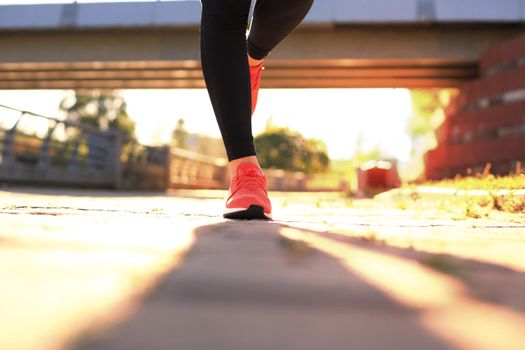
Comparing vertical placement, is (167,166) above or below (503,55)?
below

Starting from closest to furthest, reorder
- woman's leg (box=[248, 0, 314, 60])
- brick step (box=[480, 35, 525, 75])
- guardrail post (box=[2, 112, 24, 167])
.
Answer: woman's leg (box=[248, 0, 314, 60]) < guardrail post (box=[2, 112, 24, 167]) < brick step (box=[480, 35, 525, 75])

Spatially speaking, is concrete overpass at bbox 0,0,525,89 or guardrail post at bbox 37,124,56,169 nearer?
guardrail post at bbox 37,124,56,169

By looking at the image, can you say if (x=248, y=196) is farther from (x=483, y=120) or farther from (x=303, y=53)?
(x=303, y=53)

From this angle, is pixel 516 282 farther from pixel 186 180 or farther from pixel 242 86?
pixel 186 180

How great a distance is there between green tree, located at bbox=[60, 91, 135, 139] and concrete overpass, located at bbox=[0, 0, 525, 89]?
73.3 feet

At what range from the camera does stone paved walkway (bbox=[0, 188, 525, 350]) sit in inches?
18.3

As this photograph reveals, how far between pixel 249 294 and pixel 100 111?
42.4 metres

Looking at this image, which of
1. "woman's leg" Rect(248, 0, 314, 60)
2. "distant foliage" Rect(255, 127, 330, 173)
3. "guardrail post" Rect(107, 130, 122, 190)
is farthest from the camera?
"distant foliage" Rect(255, 127, 330, 173)

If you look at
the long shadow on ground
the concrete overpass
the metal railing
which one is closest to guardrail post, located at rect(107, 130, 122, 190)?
the metal railing

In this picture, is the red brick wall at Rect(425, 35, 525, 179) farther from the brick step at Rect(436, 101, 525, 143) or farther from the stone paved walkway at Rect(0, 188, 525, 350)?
the stone paved walkway at Rect(0, 188, 525, 350)

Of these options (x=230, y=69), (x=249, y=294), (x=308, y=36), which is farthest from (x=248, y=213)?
(x=308, y=36)

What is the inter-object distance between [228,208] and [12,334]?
141cm

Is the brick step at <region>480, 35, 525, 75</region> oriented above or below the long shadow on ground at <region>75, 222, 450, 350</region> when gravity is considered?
above

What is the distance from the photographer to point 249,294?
0.61 metres
